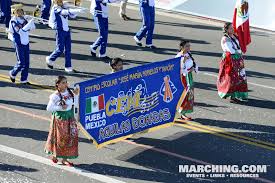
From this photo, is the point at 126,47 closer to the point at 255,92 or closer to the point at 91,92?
the point at 255,92

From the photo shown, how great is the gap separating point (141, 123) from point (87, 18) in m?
10.0

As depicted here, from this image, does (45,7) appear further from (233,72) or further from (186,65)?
(186,65)

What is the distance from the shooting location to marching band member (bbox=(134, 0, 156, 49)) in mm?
21234

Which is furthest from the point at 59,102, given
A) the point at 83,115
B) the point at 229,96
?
the point at 229,96

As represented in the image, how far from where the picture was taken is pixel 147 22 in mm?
21344

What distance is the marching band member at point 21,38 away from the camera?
17.9 metres

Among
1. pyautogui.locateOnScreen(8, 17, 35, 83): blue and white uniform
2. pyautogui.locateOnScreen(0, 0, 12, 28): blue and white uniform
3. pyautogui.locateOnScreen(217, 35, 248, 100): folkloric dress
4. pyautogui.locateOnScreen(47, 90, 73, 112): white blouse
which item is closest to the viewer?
pyautogui.locateOnScreen(47, 90, 73, 112): white blouse

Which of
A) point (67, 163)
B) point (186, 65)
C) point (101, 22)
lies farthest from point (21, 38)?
point (67, 163)

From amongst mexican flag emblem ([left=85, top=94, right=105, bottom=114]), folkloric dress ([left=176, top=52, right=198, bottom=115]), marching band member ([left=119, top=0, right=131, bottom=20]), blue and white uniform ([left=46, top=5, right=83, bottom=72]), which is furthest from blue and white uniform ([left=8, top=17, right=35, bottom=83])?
marching band member ([left=119, top=0, right=131, bottom=20])

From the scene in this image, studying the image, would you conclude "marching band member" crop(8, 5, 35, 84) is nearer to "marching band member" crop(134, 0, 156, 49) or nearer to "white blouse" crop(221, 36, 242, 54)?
"marching band member" crop(134, 0, 156, 49)

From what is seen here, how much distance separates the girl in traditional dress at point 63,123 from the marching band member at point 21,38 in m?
4.54

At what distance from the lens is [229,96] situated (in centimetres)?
1784

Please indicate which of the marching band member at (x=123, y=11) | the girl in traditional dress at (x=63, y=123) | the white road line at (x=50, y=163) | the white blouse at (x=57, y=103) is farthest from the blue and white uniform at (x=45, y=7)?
the white blouse at (x=57, y=103)

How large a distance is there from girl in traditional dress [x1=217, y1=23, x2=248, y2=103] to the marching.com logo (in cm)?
378
